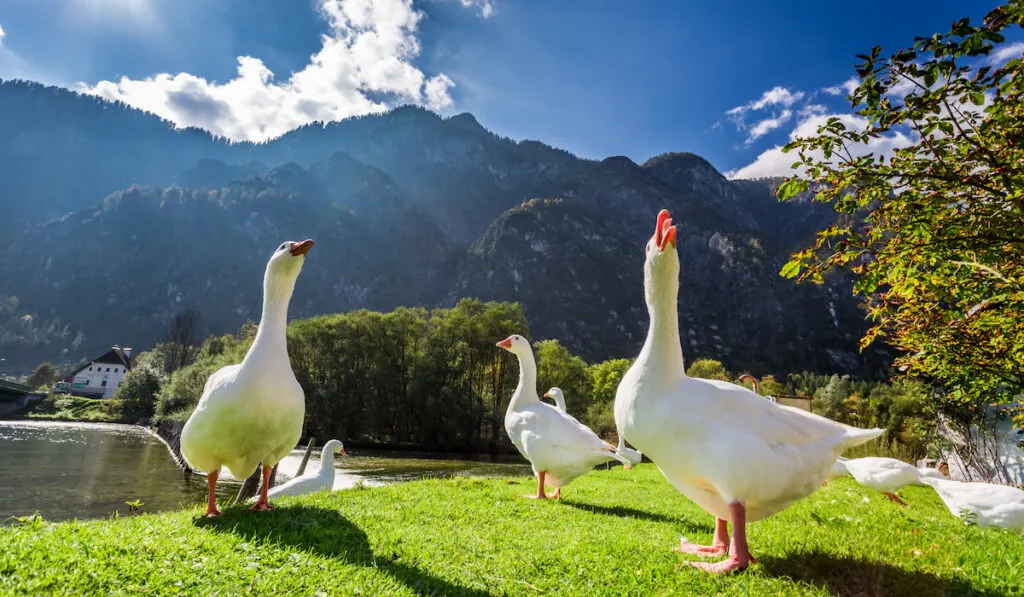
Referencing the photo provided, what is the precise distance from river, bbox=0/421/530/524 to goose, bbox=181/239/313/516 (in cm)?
354

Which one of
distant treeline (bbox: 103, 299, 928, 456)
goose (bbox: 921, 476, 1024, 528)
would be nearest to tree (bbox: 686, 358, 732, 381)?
distant treeline (bbox: 103, 299, 928, 456)

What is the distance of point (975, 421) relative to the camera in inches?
569

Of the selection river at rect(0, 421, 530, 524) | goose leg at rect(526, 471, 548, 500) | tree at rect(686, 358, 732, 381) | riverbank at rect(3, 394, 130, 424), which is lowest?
riverbank at rect(3, 394, 130, 424)

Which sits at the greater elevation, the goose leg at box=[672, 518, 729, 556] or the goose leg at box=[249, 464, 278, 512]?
the goose leg at box=[672, 518, 729, 556]

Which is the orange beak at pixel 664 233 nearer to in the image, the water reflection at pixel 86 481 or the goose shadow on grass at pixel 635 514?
the goose shadow on grass at pixel 635 514

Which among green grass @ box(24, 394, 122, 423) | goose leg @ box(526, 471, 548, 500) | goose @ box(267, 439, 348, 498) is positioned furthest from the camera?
green grass @ box(24, 394, 122, 423)

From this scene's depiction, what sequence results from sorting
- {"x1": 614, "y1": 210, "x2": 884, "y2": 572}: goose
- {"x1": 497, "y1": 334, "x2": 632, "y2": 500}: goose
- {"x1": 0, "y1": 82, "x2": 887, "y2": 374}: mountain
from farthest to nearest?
{"x1": 0, "y1": 82, "x2": 887, "y2": 374}: mountain → {"x1": 497, "y1": 334, "x2": 632, "y2": 500}: goose → {"x1": 614, "y1": 210, "x2": 884, "y2": 572}: goose

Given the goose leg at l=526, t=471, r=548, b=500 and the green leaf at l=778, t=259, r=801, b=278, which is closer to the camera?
the green leaf at l=778, t=259, r=801, b=278

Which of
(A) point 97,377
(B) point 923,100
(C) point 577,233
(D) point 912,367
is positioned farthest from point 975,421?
(C) point 577,233

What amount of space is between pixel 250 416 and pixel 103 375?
117m

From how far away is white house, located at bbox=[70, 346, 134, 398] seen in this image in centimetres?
8888

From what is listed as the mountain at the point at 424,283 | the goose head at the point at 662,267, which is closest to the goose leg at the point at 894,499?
the goose head at the point at 662,267

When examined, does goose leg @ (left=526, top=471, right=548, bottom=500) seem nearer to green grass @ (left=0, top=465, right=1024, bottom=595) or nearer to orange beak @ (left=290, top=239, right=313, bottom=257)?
green grass @ (left=0, top=465, right=1024, bottom=595)

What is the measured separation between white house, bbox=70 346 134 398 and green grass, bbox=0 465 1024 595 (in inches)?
4320
